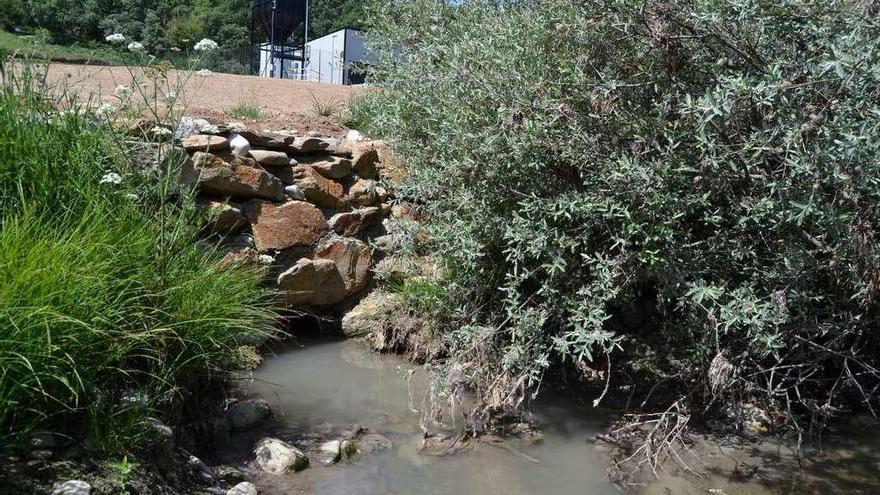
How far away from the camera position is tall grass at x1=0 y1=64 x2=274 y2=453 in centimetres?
290

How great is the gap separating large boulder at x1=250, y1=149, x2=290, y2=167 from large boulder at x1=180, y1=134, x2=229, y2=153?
35cm

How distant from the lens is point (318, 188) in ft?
22.4

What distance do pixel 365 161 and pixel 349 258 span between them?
1.08 m

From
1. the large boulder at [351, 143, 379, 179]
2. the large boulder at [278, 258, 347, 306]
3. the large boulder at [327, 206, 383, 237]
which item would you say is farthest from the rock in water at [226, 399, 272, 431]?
the large boulder at [351, 143, 379, 179]

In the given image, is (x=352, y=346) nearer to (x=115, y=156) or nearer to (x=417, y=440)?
(x=417, y=440)

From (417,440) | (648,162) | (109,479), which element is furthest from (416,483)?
(648,162)

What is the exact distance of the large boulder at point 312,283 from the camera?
6.39m

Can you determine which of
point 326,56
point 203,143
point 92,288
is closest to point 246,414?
point 92,288

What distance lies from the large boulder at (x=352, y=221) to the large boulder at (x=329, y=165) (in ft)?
1.30

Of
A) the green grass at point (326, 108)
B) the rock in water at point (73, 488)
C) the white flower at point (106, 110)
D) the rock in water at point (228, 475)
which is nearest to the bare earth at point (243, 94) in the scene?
the green grass at point (326, 108)

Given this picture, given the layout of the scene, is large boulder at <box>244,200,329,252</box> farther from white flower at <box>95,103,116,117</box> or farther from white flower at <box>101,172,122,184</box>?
white flower at <box>101,172,122,184</box>

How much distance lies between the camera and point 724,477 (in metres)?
4.33

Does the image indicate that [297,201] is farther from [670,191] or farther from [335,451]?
[670,191]

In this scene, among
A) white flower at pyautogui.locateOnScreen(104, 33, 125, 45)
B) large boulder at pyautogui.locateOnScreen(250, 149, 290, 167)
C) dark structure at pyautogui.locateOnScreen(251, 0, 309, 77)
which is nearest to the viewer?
white flower at pyautogui.locateOnScreen(104, 33, 125, 45)
